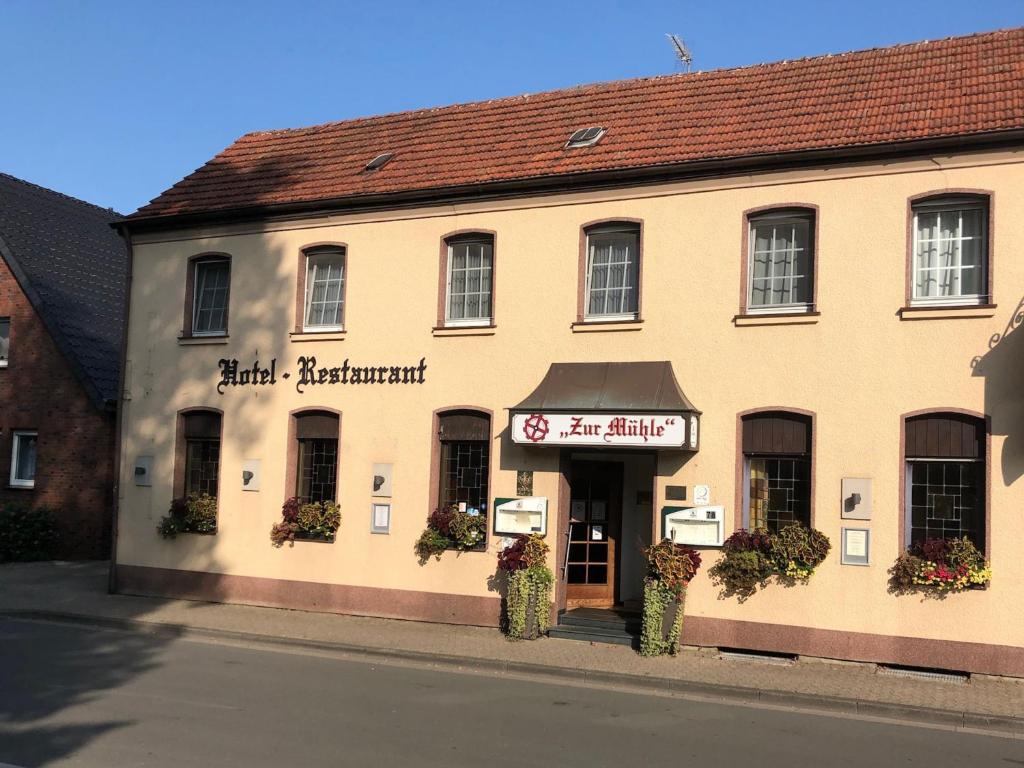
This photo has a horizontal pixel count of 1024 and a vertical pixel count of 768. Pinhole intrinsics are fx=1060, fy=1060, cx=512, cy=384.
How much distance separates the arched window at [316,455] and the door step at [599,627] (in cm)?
429

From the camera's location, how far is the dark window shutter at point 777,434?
13.2 m

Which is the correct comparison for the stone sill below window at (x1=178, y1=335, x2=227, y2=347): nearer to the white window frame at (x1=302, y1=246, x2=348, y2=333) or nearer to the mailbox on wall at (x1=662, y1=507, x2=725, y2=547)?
the white window frame at (x1=302, y1=246, x2=348, y2=333)

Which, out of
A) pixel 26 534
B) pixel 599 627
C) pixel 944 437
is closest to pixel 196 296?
pixel 26 534

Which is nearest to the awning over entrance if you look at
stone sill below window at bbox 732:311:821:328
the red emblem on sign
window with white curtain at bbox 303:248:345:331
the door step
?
the red emblem on sign

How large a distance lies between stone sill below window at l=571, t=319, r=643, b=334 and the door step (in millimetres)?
3923

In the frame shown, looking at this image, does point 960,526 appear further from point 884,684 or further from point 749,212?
point 749,212

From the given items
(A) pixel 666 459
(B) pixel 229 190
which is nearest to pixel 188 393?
(B) pixel 229 190

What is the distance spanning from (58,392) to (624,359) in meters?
13.3

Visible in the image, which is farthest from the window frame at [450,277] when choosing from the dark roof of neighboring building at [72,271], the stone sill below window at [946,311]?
the dark roof of neighboring building at [72,271]

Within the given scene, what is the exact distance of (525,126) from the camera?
672 inches

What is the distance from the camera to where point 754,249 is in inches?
546

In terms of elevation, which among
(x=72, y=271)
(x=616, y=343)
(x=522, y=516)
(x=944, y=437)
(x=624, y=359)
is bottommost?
(x=522, y=516)

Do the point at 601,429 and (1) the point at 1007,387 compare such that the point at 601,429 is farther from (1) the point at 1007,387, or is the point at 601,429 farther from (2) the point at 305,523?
(2) the point at 305,523

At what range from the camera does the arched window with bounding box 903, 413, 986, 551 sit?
1230 cm
